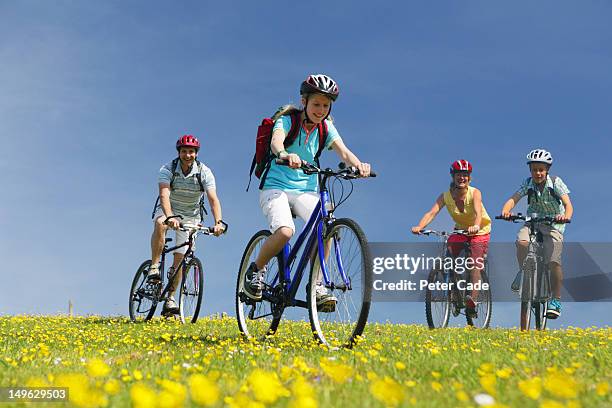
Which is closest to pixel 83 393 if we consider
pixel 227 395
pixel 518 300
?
pixel 227 395

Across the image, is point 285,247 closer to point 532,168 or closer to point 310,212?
point 310,212

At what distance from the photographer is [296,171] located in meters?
8.02

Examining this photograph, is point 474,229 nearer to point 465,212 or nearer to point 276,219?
point 465,212

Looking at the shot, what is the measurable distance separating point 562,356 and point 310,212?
3.30 metres

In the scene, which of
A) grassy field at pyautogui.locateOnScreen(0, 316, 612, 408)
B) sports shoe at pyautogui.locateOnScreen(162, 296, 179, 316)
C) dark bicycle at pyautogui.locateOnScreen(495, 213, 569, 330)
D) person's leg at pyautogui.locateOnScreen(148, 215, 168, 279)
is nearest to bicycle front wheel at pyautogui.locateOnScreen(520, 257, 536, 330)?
dark bicycle at pyautogui.locateOnScreen(495, 213, 569, 330)

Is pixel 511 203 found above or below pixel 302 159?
above

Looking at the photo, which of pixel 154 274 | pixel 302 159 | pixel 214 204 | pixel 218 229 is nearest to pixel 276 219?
pixel 302 159

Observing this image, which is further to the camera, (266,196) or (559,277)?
(559,277)

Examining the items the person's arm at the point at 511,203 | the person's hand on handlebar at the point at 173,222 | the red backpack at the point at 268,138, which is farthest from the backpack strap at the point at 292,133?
the person's arm at the point at 511,203

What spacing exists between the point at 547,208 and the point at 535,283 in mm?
1624

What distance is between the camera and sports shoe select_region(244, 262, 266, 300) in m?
8.40

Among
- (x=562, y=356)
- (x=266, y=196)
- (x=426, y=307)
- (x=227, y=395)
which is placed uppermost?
(x=266, y=196)

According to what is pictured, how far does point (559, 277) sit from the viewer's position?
13492mm

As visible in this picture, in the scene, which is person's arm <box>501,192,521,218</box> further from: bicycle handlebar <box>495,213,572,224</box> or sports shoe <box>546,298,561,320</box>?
sports shoe <box>546,298,561,320</box>
